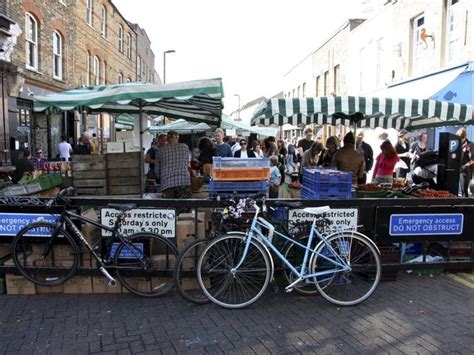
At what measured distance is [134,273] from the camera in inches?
187

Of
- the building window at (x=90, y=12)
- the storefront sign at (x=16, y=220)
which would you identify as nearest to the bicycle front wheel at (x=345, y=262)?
the storefront sign at (x=16, y=220)

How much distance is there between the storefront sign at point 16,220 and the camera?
489cm

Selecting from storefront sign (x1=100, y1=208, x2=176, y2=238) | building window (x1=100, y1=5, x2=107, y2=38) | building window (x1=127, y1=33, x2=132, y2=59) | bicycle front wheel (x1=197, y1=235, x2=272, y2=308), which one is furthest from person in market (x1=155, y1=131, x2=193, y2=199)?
building window (x1=127, y1=33, x2=132, y2=59)

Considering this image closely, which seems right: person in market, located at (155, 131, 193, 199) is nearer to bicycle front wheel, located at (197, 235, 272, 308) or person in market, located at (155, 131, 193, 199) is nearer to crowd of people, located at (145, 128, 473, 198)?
crowd of people, located at (145, 128, 473, 198)

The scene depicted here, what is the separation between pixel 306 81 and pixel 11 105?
2283 centimetres

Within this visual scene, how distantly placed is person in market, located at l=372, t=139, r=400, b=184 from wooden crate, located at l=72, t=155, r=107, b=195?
16.5ft

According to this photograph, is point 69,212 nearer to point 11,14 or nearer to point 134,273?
point 134,273

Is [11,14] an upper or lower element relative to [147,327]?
upper

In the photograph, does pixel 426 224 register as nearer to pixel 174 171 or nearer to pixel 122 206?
pixel 122 206

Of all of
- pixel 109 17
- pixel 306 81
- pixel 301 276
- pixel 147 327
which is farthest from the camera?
pixel 306 81

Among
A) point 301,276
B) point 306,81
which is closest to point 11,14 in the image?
point 301,276

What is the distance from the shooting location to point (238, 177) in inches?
201

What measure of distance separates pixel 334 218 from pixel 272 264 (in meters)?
1.04

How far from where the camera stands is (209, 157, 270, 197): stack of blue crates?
5.07 meters
